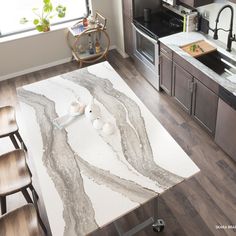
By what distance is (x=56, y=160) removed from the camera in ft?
8.04

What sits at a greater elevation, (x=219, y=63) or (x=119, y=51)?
(x=219, y=63)

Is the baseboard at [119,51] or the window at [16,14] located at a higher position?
the window at [16,14]

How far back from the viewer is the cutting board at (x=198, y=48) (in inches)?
146

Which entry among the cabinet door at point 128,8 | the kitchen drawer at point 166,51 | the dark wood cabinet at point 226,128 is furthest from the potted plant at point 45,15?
the dark wood cabinet at point 226,128

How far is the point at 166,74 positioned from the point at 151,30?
0.66 meters

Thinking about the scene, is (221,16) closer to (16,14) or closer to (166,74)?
(166,74)

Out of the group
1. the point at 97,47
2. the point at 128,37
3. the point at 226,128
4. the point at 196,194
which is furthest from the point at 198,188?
the point at 97,47

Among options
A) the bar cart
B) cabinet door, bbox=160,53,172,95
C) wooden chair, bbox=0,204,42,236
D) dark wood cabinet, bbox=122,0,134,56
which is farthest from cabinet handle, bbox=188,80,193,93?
wooden chair, bbox=0,204,42,236

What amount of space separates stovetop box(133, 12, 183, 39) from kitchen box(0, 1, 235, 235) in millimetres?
285

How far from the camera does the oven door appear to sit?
14.1 feet

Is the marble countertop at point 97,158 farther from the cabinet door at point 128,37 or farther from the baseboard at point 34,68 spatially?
the baseboard at point 34,68

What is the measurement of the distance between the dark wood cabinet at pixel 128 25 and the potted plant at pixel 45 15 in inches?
38.1

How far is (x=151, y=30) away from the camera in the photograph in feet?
14.1

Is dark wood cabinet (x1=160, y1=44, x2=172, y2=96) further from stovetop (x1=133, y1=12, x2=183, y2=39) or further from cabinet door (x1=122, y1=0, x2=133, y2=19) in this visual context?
cabinet door (x1=122, y1=0, x2=133, y2=19)
